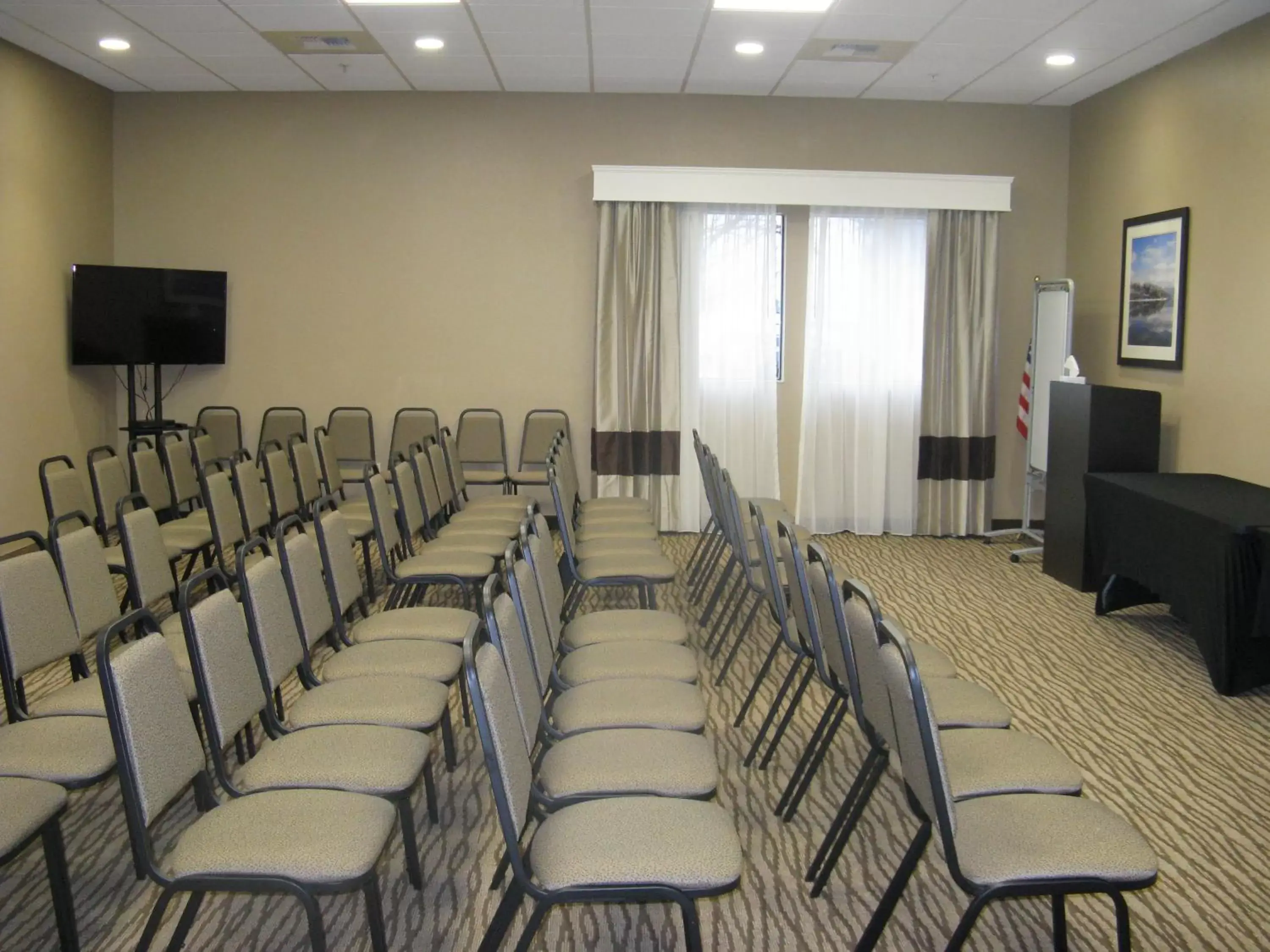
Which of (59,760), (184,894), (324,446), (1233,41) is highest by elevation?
(1233,41)

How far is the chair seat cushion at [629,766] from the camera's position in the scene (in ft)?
8.52

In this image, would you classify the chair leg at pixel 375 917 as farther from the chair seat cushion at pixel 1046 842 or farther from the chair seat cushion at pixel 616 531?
the chair seat cushion at pixel 616 531

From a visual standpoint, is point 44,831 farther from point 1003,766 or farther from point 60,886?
point 1003,766

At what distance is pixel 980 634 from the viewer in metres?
5.78

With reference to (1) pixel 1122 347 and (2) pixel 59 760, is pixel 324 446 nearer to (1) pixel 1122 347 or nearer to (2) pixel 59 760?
(2) pixel 59 760

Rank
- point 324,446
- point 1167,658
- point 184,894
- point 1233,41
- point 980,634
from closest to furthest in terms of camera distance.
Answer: point 184,894, point 1167,658, point 980,634, point 1233,41, point 324,446

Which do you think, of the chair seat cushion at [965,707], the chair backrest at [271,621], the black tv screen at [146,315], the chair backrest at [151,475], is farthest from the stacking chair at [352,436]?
the chair seat cushion at [965,707]

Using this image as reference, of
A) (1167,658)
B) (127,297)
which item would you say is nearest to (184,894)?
(1167,658)

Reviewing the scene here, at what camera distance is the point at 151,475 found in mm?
6129

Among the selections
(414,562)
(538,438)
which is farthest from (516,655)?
(538,438)

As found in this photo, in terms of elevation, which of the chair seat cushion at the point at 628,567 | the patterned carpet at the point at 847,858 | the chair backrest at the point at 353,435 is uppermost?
the chair backrest at the point at 353,435

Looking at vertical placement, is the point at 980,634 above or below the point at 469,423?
below

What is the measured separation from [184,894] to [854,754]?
7.79 feet

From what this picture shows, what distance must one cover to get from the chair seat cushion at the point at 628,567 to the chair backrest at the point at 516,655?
1.81m
